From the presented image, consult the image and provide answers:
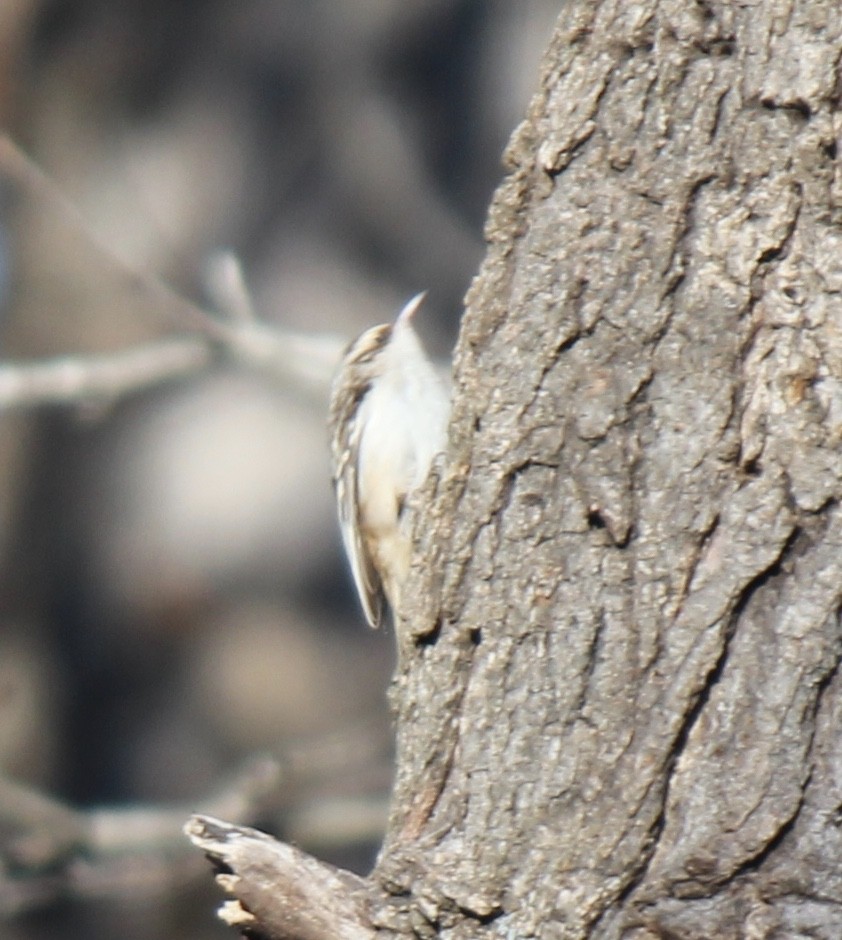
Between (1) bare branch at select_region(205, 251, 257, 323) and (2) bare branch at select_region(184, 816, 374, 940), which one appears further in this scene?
(1) bare branch at select_region(205, 251, 257, 323)

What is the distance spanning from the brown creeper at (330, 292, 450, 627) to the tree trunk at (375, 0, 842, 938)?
1.36 m

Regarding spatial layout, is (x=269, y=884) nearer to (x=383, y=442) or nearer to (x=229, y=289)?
(x=383, y=442)

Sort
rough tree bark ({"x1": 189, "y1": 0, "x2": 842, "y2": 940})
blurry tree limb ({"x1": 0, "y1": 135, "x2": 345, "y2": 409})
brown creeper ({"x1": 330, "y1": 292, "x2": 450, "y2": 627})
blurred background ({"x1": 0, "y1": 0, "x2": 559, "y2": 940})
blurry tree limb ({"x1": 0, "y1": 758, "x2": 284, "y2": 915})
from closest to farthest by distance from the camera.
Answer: rough tree bark ({"x1": 189, "y1": 0, "x2": 842, "y2": 940}), brown creeper ({"x1": 330, "y1": 292, "x2": 450, "y2": 627}), blurry tree limb ({"x1": 0, "y1": 135, "x2": 345, "y2": 409}), blurry tree limb ({"x1": 0, "y1": 758, "x2": 284, "y2": 915}), blurred background ({"x1": 0, "y1": 0, "x2": 559, "y2": 940})

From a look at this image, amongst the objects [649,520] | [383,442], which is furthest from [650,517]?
[383,442]

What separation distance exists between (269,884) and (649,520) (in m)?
0.77

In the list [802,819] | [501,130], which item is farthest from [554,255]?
[501,130]

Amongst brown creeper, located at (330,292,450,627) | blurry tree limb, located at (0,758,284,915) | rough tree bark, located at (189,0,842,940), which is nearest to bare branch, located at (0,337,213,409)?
blurry tree limb, located at (0,758,284,915)

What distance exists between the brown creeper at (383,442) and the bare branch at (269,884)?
5.13ft

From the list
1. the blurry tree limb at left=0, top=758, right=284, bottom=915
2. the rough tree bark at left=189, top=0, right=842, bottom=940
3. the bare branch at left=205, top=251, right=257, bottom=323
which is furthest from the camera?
the blurry tree limb at left=0, top=758, right=284, bottom=915

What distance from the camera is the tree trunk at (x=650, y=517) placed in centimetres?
248

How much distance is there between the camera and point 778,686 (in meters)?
2.48

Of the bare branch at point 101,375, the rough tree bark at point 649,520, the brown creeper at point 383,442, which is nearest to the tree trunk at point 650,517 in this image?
the rough tree bark at point 649,520

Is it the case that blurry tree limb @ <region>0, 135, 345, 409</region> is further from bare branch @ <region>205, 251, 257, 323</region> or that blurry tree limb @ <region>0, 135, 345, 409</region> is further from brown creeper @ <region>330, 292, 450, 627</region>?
brown creeper @ <region>330, 292, 450, 627</region>

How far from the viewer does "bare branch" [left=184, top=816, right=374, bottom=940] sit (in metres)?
2.56
